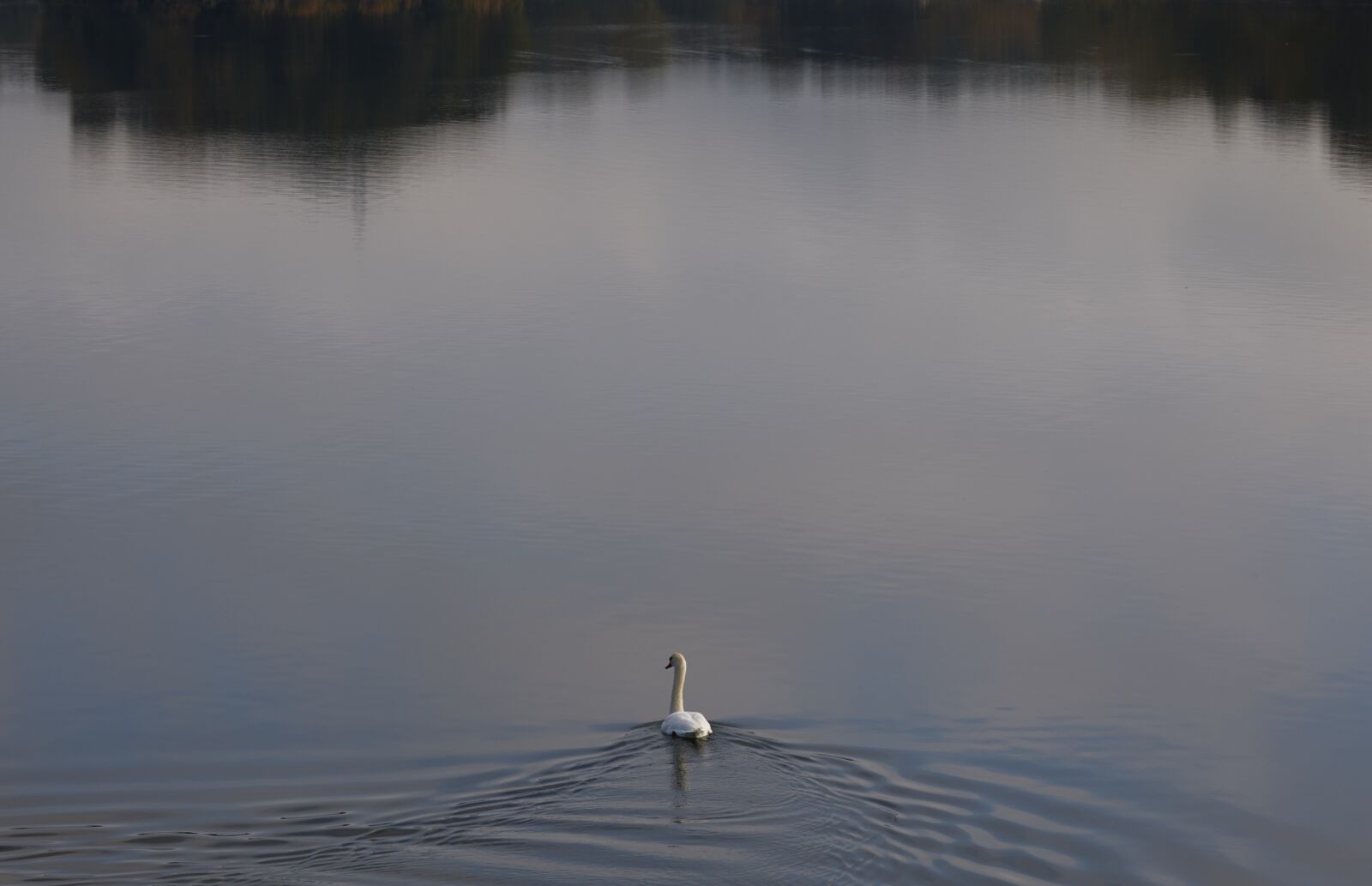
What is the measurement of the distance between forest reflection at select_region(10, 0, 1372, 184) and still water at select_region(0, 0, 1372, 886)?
6160 millimetres

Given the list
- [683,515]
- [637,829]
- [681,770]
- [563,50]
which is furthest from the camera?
[563,50]

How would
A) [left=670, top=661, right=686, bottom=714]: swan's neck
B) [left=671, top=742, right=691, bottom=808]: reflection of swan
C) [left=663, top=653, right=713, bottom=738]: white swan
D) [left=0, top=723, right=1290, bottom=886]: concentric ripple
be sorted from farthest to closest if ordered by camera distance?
1. [left=670, top=661, right=686, bottom=714]: swan's neck
2. [left=663, top=653, right=713, bottom=738]: white swan
3. [left=671, top=742, right=691, bottom=808]: reflection of swan
4. [left=0, top=723, right=1290, bottom=886]: concentric ripple

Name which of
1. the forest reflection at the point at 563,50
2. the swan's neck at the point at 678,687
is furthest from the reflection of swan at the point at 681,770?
the forest reflection at the point at 563,50

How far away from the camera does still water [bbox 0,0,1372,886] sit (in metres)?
11.1

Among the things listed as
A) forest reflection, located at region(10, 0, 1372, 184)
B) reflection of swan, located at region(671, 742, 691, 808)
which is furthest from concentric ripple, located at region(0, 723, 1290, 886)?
forest reflection, located at region(10, 0, 1372, 184)

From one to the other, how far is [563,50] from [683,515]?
4694cm

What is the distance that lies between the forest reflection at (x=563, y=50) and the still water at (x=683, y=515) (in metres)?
6.16

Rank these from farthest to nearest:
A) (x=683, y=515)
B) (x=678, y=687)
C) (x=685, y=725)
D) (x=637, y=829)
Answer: (x=683, y=515) < (x=678, y=687) < (x=685, y=725) < (x=637, y=829)

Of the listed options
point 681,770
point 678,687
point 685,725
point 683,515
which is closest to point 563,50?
point 683,515

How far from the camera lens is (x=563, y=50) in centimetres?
6172

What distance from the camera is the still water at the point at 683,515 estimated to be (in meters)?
11.1

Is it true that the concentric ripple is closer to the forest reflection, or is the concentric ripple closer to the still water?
the still water

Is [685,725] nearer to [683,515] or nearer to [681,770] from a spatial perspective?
[681,770]

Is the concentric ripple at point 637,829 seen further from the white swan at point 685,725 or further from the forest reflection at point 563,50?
the forest reflection at point 563,50
